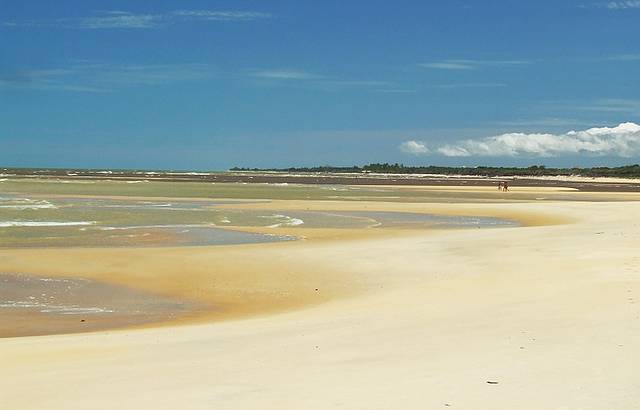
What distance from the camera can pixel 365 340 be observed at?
9977mm

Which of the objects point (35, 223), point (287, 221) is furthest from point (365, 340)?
point (35, 223)

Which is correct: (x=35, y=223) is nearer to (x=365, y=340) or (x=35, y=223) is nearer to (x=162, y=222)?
(x=162, y=222)

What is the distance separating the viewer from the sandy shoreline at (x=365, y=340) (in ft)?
24.0

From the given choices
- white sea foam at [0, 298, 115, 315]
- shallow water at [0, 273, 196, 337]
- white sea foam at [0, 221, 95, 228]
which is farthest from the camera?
white sea foam at [0, 221, 95, 228]

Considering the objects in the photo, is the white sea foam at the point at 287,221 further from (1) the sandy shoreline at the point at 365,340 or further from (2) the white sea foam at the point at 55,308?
(2) the white sea foam at the point at 55,308

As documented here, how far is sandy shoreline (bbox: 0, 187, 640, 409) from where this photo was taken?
7.30m

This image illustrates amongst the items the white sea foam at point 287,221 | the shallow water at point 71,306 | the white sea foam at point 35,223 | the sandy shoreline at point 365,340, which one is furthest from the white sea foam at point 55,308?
the white sea foam at point 287,221

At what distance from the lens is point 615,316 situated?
10539 millimetres

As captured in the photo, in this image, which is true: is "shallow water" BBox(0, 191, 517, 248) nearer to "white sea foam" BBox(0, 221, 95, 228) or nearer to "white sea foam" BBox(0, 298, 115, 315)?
"white sea foam" BBox(0, 221, 95, 228)

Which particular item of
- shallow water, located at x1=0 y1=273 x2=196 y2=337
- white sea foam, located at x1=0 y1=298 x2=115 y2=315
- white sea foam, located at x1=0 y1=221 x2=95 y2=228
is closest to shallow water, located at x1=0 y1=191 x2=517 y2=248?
white sea foam, located at x1=0 y1=221 x2=95 y2=228

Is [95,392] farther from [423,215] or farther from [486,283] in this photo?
[423,215]

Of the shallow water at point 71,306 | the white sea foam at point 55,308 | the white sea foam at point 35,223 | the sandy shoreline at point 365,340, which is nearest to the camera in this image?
the sandy shoreline at point 365,340

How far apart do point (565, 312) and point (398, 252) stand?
10684 millimetres

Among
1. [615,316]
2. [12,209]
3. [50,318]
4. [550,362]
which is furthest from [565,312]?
[12,209]
